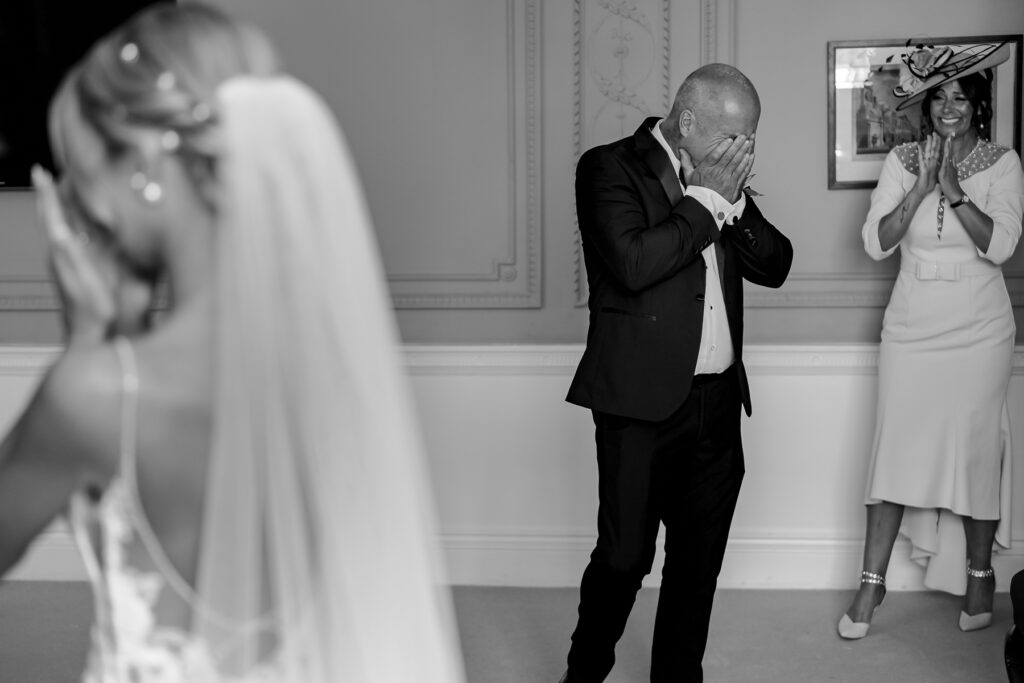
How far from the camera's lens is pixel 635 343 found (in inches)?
129

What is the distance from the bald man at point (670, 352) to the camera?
10.5ft

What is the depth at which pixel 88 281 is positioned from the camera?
119 centimetres

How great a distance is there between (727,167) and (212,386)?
2.25 metres

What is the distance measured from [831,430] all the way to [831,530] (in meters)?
0.41

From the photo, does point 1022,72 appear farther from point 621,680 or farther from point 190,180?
point 190,180

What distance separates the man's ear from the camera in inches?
127

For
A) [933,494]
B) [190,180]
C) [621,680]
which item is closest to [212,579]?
[190,180]

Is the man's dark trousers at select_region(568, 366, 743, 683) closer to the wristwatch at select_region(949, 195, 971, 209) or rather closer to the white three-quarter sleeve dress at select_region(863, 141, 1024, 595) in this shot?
the white three-quarter sleeve dress at select_region(863, 141, 1024, 595)

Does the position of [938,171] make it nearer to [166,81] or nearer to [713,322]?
[713,322]

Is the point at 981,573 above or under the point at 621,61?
under

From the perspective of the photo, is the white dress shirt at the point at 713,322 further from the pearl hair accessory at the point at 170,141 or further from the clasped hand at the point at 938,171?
the pearl hair accessory at the point at 170,141

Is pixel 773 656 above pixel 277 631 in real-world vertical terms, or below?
below

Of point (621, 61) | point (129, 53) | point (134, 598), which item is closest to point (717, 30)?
point (621, 61)

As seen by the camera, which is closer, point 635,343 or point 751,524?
point 635,343
